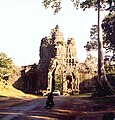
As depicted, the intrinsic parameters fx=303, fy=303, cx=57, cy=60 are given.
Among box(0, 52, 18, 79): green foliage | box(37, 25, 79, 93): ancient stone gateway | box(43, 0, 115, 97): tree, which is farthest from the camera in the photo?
box(37, 25, 79, 93): ancient stone gateway

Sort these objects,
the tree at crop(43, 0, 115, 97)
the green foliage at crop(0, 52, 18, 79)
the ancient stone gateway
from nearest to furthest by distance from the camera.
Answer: the tree at crop(43, 0, 115, 97), the green foliage at crop(0, 52, 18, 79), the ancient stone gateway

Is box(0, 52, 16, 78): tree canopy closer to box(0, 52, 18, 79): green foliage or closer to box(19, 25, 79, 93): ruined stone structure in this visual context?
box(0, 52, 18, 79): green foliage

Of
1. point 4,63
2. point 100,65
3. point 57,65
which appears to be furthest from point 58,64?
point 100,65

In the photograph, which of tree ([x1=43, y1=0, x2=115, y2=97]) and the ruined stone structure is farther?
the ruined stone structure

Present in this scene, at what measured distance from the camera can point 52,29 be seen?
72125mm

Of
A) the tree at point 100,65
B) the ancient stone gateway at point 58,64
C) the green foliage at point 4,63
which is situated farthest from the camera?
the ancient stone gateway at point 58,64

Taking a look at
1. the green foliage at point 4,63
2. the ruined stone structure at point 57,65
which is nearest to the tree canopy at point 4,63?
the green foliage at point 4,63

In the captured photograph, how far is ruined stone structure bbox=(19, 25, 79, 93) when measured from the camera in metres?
62.9

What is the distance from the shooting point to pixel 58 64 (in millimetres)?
64312

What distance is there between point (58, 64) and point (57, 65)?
35cm

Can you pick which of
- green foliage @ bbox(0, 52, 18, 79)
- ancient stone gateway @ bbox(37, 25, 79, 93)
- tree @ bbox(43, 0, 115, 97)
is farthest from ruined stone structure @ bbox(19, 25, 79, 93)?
tree @ bbox(43, 0, 115, 97)

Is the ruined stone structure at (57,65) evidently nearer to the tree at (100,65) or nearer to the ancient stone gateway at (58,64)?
the ancient stone gateway at (58,64)

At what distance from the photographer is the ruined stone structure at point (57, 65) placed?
206ft

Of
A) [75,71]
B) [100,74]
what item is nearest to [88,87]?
[75,71]
